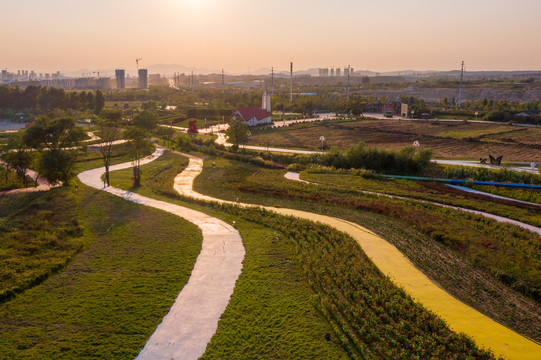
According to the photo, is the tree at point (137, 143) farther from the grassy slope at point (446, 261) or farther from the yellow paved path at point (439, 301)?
the yellow paved path at point (439, 301)

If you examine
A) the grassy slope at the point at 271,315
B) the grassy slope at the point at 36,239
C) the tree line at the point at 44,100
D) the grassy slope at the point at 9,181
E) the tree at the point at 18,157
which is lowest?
the grassy slope at the point at 271,315

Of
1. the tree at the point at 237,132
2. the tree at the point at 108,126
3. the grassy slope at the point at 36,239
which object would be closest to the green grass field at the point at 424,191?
the tree at the point at 237,132

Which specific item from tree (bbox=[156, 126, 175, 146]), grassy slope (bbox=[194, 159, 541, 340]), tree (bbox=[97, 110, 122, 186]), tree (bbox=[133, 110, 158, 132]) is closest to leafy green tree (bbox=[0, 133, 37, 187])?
tree (bbox=[97, 110, 122, 186])

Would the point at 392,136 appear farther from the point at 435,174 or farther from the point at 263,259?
the point at 263,259

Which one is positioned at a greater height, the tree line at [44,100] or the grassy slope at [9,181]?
the tree line at [44,100]

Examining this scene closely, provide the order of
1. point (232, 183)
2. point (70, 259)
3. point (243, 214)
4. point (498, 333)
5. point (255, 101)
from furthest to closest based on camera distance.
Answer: point (255, 101), point (232, 183), point (243, 214), point (70, 259), point (498, 333)

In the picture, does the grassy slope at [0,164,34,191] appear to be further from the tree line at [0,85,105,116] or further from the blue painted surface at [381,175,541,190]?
the tree line at [0,85,105,116]

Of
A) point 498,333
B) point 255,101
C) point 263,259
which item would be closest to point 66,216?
point 263,259
